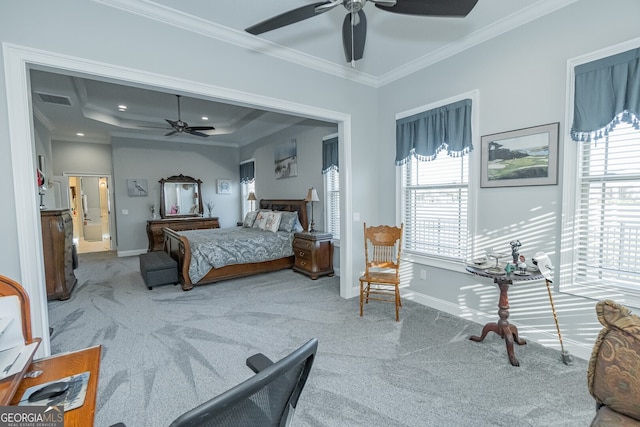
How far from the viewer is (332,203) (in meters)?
5.15

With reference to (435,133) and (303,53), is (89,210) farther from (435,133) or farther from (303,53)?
(435,133)

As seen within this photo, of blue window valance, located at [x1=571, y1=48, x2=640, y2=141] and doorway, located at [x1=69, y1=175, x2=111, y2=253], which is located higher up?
blue window valance, located at [x1=571, y1=48, x2=640, y2=141]

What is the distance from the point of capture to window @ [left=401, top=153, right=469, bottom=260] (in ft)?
10.6

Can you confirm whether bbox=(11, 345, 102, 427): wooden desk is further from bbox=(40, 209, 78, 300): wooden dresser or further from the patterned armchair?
bbox=(40, 209, 78, 300): wooden dresser

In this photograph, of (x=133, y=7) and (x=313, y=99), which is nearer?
(x=133, y=7)

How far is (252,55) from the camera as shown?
9.71ft

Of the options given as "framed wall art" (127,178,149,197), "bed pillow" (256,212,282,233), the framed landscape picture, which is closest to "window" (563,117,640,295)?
the framed landscape picture

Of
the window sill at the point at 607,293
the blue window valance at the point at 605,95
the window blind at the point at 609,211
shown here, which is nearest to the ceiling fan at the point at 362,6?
the blue window valance at the point at 605,95

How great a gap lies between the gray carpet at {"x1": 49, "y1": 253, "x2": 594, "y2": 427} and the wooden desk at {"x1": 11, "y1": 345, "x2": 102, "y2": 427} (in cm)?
86

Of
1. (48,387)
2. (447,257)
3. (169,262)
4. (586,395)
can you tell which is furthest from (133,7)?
(586,395)

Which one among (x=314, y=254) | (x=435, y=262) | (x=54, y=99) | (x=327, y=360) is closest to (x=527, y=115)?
(x=435, y=262)

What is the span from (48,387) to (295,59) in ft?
10.8

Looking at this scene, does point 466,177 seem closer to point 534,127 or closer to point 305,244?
point 534,127

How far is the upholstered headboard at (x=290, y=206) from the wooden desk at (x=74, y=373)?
4.33 meters
